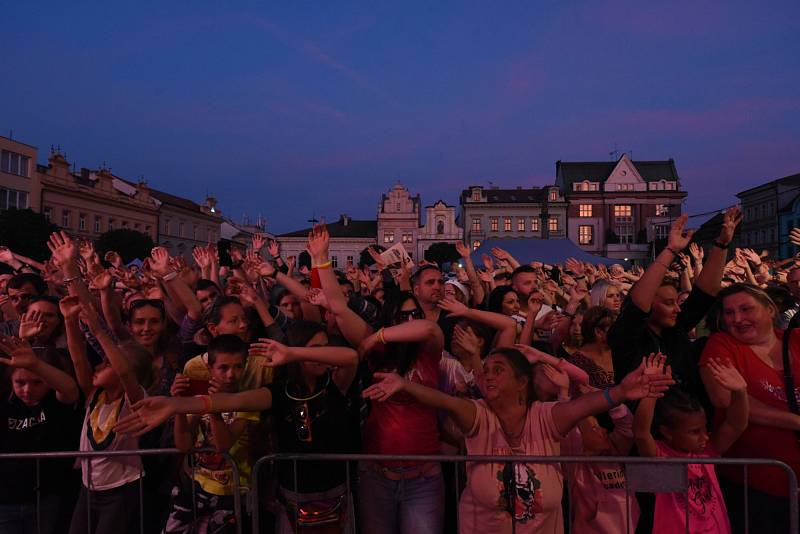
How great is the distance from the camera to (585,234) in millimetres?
67875

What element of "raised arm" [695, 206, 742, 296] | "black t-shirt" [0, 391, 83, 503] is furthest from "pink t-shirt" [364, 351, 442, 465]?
"raised arm" [695, 206, 742, 296]

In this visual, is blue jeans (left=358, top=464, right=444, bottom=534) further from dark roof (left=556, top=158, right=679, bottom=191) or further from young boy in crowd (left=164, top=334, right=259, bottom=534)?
dark roof (left=556, top=158, right=679, bottom=191)

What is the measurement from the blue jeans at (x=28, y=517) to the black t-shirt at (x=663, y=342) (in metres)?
3.54

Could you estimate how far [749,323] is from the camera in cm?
320

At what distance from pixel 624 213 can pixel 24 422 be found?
69.8m

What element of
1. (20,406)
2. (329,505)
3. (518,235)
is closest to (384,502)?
(329,505)

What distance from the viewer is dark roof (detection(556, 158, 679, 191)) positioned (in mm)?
68500

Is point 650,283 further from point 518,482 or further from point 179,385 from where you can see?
point 179,385

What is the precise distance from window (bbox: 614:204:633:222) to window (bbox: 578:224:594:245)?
3192mm

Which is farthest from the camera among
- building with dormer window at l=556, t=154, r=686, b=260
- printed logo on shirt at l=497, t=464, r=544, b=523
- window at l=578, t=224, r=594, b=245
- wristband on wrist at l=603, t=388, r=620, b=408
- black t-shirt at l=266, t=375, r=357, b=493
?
window at l=578, t=224, r=594, b=245

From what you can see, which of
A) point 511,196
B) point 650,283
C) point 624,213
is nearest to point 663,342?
point 650,283

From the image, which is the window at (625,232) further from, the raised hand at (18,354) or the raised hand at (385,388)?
the raised hand at (18,354)

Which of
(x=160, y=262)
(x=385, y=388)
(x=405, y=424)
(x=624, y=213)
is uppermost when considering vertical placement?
(x=624, y=213)

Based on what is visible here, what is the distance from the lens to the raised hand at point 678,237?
3.94m
